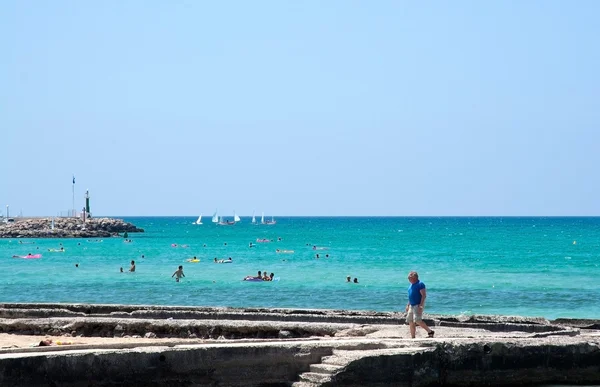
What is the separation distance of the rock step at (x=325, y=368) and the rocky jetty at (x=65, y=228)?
402 feet

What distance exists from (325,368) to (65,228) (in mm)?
129575

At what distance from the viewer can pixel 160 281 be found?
54.3 m

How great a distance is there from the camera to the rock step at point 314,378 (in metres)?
17.0

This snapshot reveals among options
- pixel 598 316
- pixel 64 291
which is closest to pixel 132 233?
pixel 64 291

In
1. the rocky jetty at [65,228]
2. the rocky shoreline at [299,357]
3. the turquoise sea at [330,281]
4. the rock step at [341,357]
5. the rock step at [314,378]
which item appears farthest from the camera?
the rocky jetty at [65,228]

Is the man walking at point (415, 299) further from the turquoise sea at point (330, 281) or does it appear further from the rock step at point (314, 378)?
the turquoise sea at point (330, 281)

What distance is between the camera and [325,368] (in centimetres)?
1725

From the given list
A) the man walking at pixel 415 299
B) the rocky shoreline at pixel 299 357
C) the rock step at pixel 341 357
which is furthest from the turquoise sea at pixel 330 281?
the rock step at pixel 341 357

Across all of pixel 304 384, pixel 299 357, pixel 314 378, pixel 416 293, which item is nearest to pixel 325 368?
pixel 314 378

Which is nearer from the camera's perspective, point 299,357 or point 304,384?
point 304,384

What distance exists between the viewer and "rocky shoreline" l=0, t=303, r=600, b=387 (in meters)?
16.6

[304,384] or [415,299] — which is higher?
[415,299]

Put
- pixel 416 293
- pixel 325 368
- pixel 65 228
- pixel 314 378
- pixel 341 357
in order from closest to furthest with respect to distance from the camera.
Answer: pixel 314 378 → pixel 325 368 → pixel 341 357 → pixel 416 293 → pixel 65 228

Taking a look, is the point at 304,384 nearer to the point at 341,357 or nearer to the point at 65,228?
the point at 341,357
